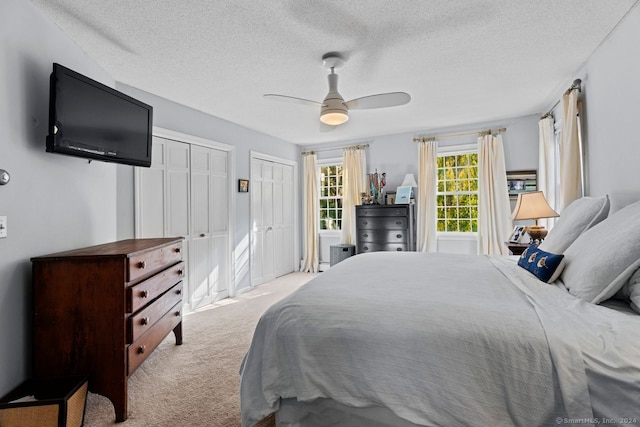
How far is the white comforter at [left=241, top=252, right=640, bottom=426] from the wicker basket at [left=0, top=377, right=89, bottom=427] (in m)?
0.94

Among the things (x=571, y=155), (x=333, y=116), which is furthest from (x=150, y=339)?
(x=571, y=155)

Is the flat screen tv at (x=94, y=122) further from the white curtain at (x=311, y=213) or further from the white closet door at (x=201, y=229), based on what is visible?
the white curtain at (x=311, y=213)

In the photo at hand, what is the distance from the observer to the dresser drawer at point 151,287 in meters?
1.90

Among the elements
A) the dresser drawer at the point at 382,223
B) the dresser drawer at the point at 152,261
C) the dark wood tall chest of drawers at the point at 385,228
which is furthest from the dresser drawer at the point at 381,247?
the dresser drawer at the point at 152,261

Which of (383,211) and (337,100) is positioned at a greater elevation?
(337,100)

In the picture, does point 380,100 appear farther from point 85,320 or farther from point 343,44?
point 85,320

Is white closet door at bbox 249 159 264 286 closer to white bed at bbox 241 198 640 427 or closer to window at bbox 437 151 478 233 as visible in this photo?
window at bbox 437 151 478 233

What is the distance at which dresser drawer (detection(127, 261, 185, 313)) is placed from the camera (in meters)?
1.90

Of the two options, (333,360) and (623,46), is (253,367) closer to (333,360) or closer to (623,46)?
(333,360)

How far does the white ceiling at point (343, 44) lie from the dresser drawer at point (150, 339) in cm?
213

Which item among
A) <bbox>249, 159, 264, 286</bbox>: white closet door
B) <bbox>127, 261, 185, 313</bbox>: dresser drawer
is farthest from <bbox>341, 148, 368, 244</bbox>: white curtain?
<bbox>127, 261, 185, 313</bbox>: dresser drawer

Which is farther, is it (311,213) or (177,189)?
(311,213)

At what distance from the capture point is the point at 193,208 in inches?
155

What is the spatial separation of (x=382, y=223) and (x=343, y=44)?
311 cm
